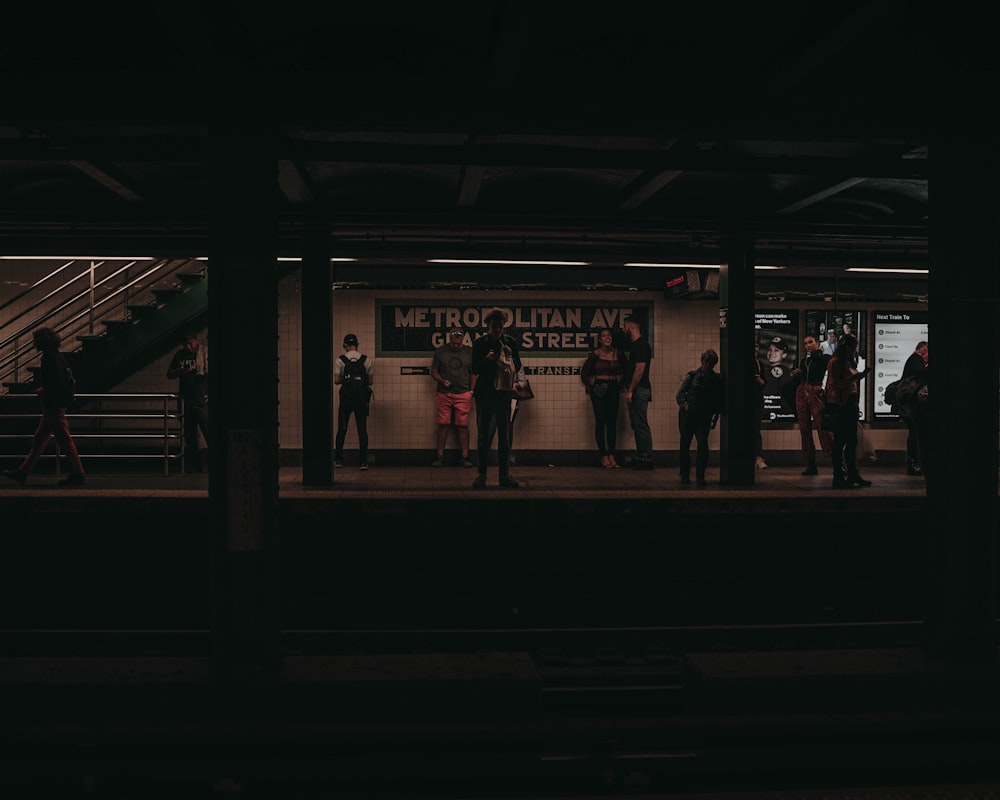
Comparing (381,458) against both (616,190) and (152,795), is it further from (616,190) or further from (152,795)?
(152,795)

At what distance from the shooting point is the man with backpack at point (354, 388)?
39.2 ft

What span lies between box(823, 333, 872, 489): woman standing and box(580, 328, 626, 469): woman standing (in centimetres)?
314

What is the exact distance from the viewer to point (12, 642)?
5.82 metres

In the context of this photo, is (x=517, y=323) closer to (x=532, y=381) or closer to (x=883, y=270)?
(x=532, y=381)

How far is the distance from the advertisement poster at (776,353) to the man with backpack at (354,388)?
6.26 meters

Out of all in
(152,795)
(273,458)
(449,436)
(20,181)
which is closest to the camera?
(152,795)

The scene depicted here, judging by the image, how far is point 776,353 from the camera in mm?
13625

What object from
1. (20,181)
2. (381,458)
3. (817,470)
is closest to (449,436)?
(381,458)

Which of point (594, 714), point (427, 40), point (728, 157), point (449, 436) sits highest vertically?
point (427, 40)

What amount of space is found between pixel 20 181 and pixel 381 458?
660 centimetres

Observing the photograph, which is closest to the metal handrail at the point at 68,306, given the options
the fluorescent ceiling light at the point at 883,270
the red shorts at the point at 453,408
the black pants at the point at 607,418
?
the red shorts at the point at 453,408

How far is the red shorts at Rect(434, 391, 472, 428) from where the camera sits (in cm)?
1252

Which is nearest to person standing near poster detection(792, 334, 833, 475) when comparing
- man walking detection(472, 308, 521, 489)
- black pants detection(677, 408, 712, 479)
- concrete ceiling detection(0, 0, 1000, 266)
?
black pants detection(677, 408, 712, 479)

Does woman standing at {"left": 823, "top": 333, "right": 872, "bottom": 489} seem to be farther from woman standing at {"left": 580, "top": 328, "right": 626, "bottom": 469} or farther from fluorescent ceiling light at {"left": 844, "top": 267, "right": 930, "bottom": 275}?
woman standing at {"left": 580, "top": 328, "right": 626, "bottom": 469}
